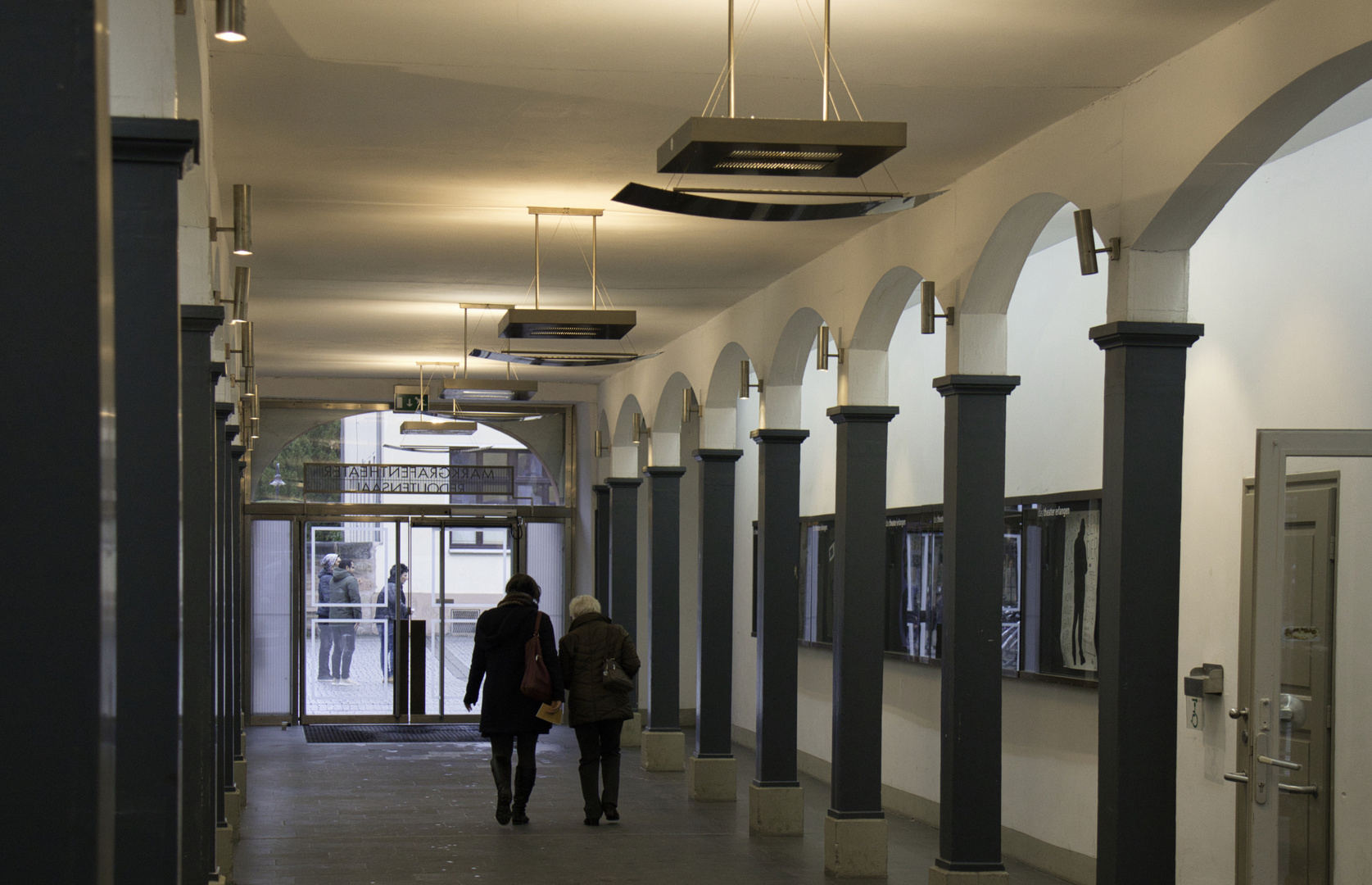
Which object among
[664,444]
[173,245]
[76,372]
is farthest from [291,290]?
[76,372]

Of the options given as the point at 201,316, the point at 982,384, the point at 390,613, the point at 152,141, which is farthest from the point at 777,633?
the point at 390,613

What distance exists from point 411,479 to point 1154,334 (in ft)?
45.3

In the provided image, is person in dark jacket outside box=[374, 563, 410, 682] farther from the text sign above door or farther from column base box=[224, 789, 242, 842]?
column base box=[224, 789, 242, 842]

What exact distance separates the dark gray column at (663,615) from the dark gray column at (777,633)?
10.7 ft

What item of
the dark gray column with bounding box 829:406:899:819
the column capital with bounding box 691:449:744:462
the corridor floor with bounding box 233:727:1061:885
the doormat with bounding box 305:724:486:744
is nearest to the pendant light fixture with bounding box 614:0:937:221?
the dark gray column with bounding box 829:406:899:819

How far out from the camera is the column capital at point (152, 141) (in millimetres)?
2955

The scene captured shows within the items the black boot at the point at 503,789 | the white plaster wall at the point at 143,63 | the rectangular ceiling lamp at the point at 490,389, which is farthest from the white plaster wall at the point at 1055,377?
the white plaster wall at the point at 143,63

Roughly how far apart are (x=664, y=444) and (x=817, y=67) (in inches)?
343

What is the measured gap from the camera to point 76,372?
4.26 ft

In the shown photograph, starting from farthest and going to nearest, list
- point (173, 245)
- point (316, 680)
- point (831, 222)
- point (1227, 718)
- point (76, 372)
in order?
point (316, 680) < point (831, 222) < point (1227, 718) < point (173, 245) < point (76, 372)

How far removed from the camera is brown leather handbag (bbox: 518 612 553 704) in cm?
990

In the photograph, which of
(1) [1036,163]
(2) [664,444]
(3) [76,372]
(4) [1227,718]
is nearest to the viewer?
(3) [76,372]

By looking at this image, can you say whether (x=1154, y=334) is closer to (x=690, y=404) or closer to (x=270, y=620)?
(x=690, y=404)

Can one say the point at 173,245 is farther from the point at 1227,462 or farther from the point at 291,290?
the point at 291,290
